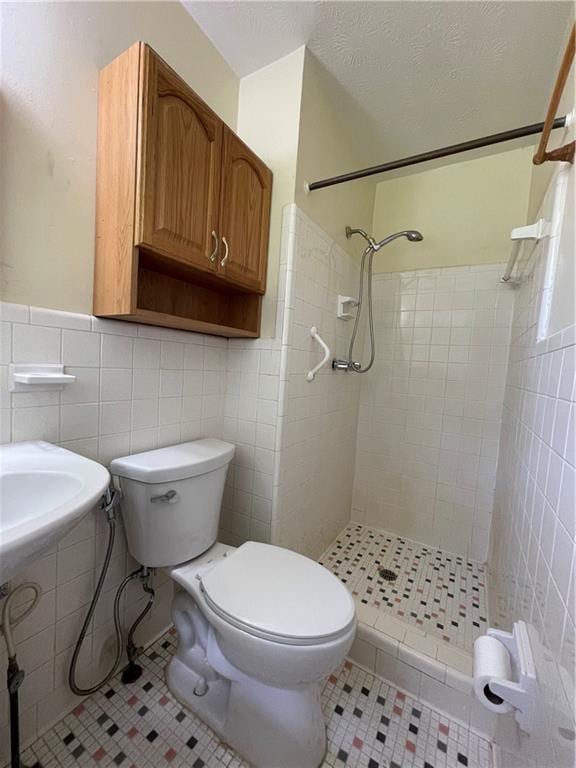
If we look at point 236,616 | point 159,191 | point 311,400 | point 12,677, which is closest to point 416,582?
point 311,400

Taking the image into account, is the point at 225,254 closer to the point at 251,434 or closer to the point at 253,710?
the point at 251,434

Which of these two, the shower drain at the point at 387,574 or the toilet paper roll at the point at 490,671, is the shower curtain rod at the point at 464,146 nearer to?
the toilet paper roll at the point at 490,671

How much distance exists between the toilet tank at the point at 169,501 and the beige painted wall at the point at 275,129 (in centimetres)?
61

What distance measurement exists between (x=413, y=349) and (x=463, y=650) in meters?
1.49

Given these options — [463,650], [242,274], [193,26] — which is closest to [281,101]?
[193,26]

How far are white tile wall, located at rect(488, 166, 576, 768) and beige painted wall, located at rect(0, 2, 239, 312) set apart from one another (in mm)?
1203

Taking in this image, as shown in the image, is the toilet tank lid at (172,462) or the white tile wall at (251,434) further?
the white tile wall at (251,434)

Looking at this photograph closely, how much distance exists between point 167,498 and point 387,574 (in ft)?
4.33

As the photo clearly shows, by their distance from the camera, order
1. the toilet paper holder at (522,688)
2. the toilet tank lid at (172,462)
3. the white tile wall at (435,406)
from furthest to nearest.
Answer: the white tile wall at (435,406), the toilet tank lid at (172,462), the toilet paper holder at (522,688)

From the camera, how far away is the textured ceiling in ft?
3.59

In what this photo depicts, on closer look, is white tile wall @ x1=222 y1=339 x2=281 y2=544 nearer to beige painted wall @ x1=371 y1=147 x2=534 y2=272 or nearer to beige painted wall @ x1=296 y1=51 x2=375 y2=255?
beige painted wall @ x1=296 y1=51 x2=375 y2=255

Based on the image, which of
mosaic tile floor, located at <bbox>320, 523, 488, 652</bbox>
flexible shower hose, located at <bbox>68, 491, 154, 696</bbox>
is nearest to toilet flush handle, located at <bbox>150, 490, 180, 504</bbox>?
flexible shower hose, located at <bbox>68, 491, 154, 696</bbox>

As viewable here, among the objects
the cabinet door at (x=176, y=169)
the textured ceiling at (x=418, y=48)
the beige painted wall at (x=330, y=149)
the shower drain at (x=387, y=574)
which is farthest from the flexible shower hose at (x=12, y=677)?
the textured ceiling at (x=418, y=48)

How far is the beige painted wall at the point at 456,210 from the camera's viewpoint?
1736 millimetres
